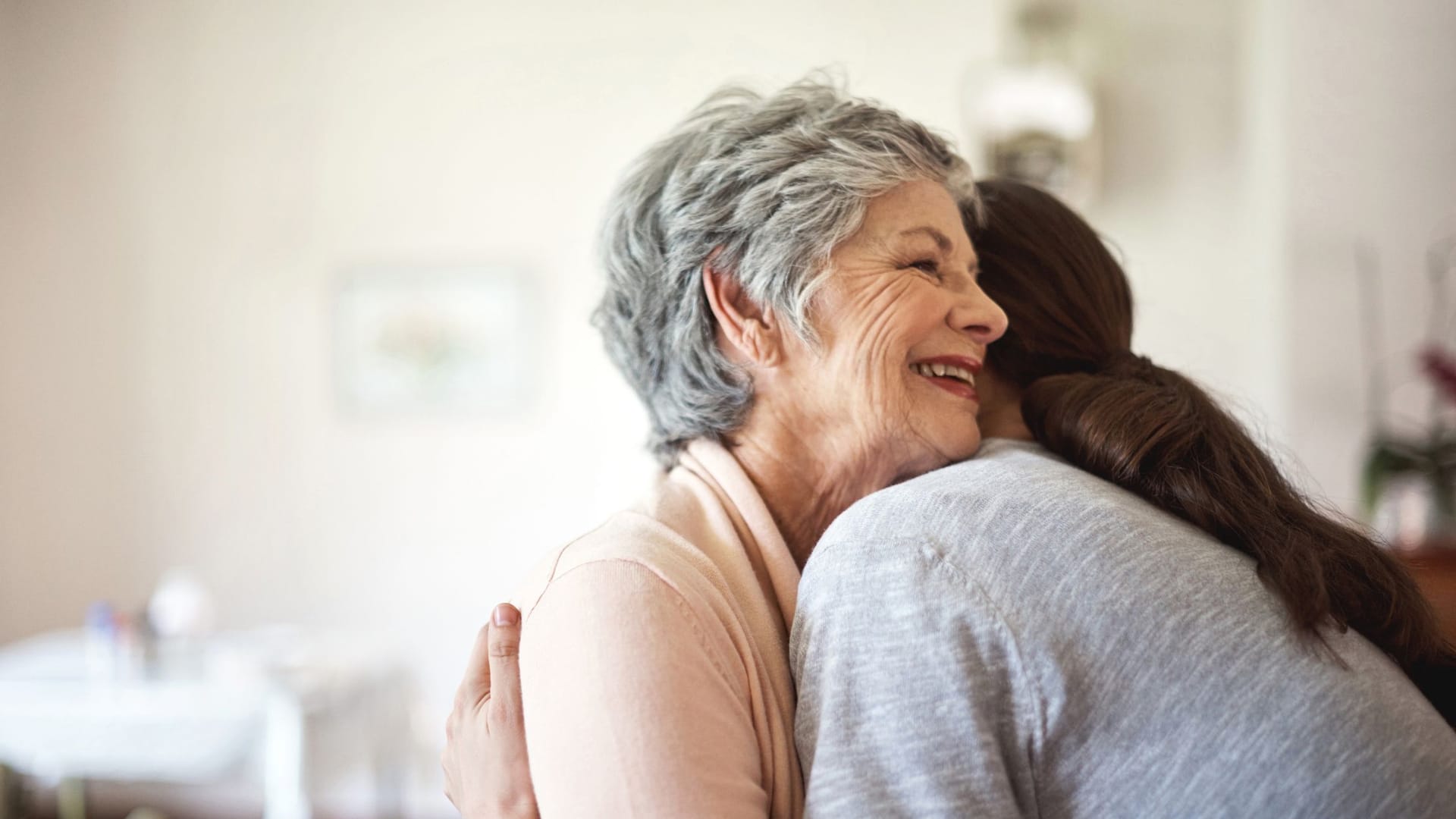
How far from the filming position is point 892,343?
1.20 meters

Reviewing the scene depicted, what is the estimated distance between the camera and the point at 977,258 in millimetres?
1366

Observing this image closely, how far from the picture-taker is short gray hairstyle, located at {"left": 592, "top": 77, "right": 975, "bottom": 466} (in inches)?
45.9

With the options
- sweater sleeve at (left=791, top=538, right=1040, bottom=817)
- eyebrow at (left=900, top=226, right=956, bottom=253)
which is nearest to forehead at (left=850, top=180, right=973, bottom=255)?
eyebrow at (left=900, top=226, right=956, bottom=253)

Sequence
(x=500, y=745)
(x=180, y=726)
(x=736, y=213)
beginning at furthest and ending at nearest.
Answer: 1. (x=180, y=726)
2. (x=736, y=213)
3. (x=500, y=745)

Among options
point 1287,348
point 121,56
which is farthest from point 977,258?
point 121,56

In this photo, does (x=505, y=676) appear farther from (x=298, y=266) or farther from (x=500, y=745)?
(x=298, y=266)

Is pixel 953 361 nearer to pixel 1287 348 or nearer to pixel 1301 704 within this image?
pixel 1301 704

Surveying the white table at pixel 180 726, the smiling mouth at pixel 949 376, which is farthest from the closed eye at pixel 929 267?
the white table at pixel 180 726

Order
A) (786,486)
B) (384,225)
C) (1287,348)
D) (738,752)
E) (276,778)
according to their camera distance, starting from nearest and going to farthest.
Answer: (738,752) → (786,486) → (276,778) → (1287,348) → (384,225)

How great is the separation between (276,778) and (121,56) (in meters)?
3.02

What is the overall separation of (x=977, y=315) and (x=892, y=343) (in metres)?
0.11

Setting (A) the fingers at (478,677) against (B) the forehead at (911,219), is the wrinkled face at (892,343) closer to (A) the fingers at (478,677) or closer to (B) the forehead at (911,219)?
(B) the forehead at (911,219)

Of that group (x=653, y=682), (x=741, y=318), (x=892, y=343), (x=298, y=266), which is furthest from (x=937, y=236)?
(x=298, y=266)

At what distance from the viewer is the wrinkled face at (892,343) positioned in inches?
47.1
